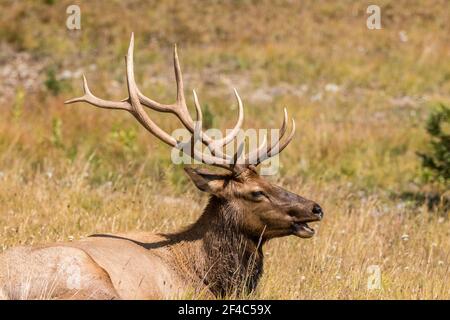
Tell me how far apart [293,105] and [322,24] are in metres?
9.27

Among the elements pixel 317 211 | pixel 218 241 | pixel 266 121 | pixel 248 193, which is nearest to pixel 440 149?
pixel 266 121

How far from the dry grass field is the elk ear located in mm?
804

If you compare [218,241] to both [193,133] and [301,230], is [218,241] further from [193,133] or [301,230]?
[193,133]

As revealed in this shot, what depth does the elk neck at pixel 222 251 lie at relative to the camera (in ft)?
23.2

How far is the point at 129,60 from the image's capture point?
720 centimetres

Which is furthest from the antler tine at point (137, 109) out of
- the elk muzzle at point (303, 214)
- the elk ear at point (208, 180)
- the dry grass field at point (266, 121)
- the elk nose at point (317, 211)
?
the dry grass field at point (266, 121)

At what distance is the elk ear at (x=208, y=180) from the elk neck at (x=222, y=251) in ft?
0.33

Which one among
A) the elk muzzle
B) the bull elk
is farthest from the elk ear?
the elk muzzle

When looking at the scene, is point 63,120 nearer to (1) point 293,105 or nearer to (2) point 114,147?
(2) point 114,147

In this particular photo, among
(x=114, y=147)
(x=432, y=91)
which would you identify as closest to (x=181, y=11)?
(x=432, y=91)

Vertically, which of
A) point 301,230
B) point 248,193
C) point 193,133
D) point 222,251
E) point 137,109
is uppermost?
point 137,109

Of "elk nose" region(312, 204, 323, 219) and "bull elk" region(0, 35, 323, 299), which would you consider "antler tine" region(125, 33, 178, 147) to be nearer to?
"bull elk" region(0, 35, 323, 299)

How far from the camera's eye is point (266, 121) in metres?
17.9

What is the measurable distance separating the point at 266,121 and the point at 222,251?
35.6 feet
